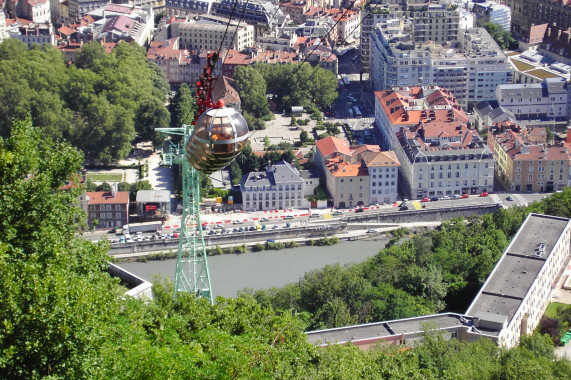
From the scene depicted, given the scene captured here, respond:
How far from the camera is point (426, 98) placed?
3328 cm

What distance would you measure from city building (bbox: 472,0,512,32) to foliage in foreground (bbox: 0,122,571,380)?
28.9m

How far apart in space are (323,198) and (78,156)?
685 inches

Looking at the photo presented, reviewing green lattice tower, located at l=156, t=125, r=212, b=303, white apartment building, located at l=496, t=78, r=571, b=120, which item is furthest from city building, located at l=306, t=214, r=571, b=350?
white apartment building, located at l=496, t=78, r=571, b=120

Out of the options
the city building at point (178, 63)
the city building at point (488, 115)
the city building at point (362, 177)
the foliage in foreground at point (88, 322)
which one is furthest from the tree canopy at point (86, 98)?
the foliage in foreground at point (88, 322)

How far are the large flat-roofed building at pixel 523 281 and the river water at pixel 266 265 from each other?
174 inches

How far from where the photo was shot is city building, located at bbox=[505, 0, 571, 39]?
141ft

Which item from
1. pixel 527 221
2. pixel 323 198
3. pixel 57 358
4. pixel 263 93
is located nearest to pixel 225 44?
pixel 263 93

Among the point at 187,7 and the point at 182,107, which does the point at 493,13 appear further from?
the point at 182,107

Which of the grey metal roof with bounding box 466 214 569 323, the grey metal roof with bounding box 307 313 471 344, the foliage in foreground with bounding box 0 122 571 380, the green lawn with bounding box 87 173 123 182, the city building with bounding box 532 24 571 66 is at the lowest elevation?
the grey metal roof with bounding box 307 313 471 344

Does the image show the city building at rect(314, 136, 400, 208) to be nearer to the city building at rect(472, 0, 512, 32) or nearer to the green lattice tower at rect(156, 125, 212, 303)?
the green lattice tower at rect(156, 125, 212, 303)

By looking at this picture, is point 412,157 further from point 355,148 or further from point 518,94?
point 518,94

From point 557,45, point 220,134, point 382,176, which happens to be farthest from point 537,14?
point 220,134

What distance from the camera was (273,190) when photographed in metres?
29.3

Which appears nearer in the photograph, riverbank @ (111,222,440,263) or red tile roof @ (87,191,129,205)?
riverbank @ (111,222,440,263)
